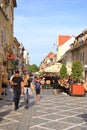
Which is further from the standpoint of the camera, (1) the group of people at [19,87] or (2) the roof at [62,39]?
(2) the roof at [62,39]

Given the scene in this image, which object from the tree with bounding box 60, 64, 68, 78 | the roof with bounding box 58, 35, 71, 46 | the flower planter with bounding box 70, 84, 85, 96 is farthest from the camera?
the roof with bounding box 58, 35, 71, 46

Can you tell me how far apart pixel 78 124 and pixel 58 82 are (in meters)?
18.1

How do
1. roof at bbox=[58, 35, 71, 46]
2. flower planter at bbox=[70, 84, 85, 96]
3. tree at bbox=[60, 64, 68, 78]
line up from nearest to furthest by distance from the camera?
flower planter at bbox=[70, 84, 85, 96]
tree at bbox=[60, 64, 68, 78]
roof at bbox=[58, 35, 71, 46]

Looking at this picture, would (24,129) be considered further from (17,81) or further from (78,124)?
(17,81)

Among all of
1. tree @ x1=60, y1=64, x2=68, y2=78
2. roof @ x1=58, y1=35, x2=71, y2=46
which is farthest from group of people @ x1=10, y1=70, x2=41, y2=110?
roof @ x1=58, y1=35, x2=71, y2=46

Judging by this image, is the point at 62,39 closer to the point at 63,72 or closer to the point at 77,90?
the point at 63,72

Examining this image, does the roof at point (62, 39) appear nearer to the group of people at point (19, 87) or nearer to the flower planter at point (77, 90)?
the flower planter at point (77, 90)

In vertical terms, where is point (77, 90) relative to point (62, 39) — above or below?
below

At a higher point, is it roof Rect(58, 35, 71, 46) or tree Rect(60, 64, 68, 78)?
roof Rect(58, 35, 71, 46)

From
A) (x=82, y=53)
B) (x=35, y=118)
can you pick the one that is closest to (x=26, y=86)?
(x=35, y=118)

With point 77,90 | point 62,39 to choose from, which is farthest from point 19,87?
point 62,39

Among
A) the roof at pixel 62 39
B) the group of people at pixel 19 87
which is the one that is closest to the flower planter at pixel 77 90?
the group of people at pixel 19 87

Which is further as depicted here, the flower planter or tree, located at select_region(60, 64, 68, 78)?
tree, located at select_region(60, 64, 68, 78)

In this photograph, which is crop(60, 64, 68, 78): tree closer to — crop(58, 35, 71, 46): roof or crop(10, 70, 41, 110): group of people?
crop(10, 70, 41, 110): group of people
